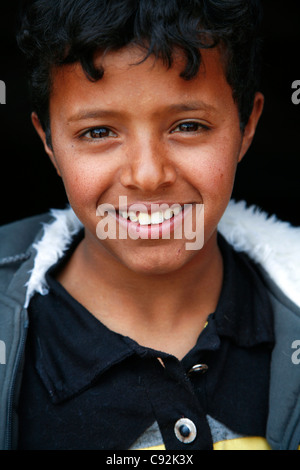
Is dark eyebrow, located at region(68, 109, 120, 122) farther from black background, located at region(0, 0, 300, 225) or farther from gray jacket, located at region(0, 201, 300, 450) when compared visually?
black background, located at region(0, 0, 300, 225)

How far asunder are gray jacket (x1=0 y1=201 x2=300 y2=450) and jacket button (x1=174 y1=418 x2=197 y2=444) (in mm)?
185

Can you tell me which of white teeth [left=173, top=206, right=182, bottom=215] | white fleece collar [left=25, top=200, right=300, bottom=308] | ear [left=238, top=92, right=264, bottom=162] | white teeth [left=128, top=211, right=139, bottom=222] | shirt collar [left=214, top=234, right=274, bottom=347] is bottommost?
shirt collar [left=214, top=234, right=274, bottom=347]

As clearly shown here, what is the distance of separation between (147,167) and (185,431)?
0.58m

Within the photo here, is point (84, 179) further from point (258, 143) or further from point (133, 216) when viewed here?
point (258, 143)

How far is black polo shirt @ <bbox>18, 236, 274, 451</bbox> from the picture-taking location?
4.59 feet

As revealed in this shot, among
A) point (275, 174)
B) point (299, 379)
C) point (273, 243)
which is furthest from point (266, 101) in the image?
point (299, 379)

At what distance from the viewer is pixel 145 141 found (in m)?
1.34

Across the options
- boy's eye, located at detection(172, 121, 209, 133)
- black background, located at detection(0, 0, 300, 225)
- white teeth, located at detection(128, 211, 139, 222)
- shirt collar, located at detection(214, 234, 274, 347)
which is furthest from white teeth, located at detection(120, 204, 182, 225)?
black background, located at detection(0, 0, 300, 225)

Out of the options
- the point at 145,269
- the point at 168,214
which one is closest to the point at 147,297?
→ the point at 145,269

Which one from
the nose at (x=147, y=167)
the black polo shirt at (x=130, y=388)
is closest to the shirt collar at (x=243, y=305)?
the black polo shirt at (x=130, y=388)

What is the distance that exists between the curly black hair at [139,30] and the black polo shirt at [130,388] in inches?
22.6

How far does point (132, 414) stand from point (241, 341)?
323 millimetres

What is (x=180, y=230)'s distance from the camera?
146cm

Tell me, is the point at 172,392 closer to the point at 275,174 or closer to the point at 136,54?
the point at 136,54
